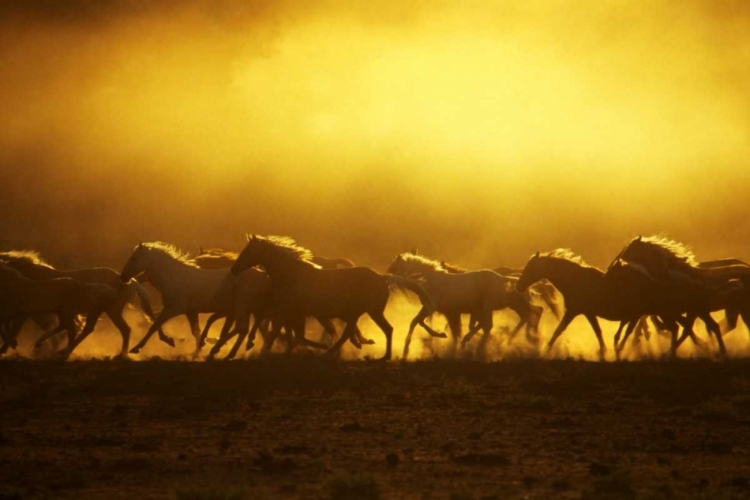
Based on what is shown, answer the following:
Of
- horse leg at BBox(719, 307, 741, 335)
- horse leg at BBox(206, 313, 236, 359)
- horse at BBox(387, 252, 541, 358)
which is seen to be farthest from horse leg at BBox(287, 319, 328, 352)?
horse leg at BBox(719, 307, 741, 335)

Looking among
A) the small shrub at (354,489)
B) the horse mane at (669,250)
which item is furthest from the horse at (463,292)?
the small shrub at (354,489)

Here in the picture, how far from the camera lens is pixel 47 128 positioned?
156 m

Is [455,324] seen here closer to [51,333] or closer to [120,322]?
[120,322]

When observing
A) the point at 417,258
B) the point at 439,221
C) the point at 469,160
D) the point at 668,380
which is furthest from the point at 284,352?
the point at 469,160

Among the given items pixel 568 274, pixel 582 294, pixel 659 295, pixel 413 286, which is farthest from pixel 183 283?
pixel 659 295

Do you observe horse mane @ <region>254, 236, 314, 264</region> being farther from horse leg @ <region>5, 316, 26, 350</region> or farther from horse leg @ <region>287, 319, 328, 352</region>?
horse leg @ <region>5, 316, 26, 350</region>

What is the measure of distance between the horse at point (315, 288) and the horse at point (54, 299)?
7.39 feet

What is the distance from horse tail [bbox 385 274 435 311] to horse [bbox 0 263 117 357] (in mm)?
4499

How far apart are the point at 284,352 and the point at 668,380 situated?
6.33 meters

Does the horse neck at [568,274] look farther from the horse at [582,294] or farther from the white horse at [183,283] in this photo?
the white horse at [183,283]

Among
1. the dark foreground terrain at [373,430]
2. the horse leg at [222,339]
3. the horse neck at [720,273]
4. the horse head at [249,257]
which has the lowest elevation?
the dark foreground terrain at [373,430]

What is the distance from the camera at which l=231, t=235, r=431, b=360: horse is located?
21891mm

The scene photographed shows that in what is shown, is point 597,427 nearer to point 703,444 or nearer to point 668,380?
point 703,444

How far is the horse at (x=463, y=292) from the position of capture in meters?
25.1
